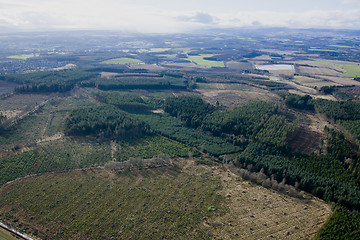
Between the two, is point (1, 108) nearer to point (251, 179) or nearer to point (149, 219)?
point (149, 219)

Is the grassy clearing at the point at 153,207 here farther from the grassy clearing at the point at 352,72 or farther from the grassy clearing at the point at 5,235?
the grassy clearing at the point at 352,72

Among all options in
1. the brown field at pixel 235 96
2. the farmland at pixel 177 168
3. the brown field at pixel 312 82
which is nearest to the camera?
the farmland at pixel 177 168

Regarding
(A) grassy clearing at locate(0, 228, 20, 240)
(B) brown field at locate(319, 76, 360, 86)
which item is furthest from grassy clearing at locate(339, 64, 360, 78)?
(A) grassy clearing at locate(0, 228, 20, 240)

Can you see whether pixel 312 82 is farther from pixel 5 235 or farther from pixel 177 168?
pixel 5 235

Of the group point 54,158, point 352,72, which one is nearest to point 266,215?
point 54,158

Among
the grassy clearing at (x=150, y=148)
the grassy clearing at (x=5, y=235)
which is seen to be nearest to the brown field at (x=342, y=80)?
the grassy clearing at (x=150, y=148)

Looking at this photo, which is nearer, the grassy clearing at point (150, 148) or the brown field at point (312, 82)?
the grassy clearing at point (150, 148)

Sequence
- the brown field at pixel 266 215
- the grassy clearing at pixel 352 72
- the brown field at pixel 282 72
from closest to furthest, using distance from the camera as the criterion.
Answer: the brown field at pixel 266 215, the grassy clearing at pixel 352 72, the brown field at pixel 282 72
